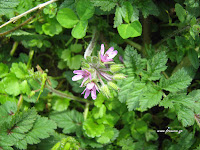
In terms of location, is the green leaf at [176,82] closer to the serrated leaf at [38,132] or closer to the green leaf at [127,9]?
the green leaf at [127,9]

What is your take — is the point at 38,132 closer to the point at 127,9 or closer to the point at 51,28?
the point at 51,28

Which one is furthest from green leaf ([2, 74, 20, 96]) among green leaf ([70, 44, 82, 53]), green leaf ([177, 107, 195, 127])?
green leaf ([177, 107, 195, 127])

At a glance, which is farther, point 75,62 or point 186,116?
point 75,62

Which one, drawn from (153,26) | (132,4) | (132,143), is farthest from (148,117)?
(132,4)

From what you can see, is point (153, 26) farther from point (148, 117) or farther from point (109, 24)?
point (148, 117)

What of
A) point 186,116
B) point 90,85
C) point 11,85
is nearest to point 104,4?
point 90,85

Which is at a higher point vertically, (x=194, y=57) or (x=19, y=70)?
(x=194, y=57)

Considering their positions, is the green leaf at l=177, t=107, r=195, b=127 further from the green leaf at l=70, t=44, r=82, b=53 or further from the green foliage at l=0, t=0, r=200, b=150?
the green leaf at l=70, t=44, r=82, b=53
